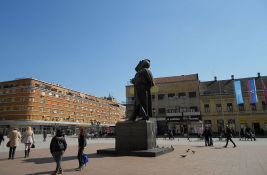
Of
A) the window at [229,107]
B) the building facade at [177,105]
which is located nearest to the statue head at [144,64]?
the building facade at [177,105]

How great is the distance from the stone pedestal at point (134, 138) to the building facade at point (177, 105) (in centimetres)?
3635

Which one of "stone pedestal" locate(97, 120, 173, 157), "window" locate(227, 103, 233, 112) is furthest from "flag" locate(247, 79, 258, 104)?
"stone pedestal" locate(97, 120, 173, 157)

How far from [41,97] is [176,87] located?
135 ft

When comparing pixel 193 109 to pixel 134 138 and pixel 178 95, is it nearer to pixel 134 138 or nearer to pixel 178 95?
pixel 178 95

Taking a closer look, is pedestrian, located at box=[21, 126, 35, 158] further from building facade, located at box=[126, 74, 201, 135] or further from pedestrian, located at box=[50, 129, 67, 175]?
building facade, located at box=[126, 74, 201, 135]

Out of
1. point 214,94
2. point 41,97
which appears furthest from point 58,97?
point 214,94

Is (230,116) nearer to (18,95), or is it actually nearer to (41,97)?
(41,97)

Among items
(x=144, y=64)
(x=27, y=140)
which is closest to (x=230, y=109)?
(x=144, y=64)

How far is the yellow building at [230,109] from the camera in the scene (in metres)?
45.2

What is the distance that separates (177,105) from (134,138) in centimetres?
4089

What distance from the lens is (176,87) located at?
5312 cm

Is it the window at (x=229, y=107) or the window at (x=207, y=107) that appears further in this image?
the window at (x=207, y=107)

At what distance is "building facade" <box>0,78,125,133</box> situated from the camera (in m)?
67.2

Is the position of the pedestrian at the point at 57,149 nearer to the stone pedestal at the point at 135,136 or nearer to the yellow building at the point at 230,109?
the stone pedestal at the point at 135,136
